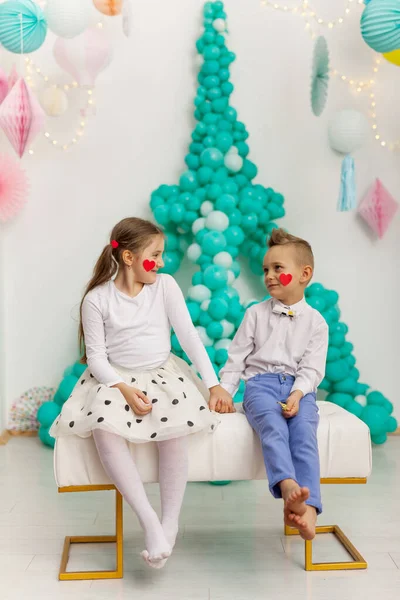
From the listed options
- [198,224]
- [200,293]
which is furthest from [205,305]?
[198,224]

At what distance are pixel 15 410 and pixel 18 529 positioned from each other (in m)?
1.27

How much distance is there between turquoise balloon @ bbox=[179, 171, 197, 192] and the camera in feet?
10.9

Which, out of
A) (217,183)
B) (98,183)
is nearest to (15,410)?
(98,183)

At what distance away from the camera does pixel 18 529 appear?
240 cm

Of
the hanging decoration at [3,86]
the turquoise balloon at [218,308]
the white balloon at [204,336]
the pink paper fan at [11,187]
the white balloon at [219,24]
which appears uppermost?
the white balloon at [219,24]

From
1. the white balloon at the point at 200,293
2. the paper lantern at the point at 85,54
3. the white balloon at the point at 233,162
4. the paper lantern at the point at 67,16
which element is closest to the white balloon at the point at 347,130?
the white balloon at the point at 233,162

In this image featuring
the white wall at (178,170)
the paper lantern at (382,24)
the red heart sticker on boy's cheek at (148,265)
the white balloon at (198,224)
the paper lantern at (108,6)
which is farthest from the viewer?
the white wall at (178,170)

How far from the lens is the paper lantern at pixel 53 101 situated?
3330mm

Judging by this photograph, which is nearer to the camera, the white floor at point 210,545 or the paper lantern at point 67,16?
the white floor at point 210,545

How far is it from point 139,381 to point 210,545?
56cm

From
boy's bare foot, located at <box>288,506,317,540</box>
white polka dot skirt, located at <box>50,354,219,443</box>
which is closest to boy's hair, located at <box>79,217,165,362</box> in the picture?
white polka dot skirt, located at <box>50,354,219,443</box>

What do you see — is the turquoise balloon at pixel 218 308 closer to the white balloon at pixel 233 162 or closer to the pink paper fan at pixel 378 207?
the white balloon at pixel 233 162

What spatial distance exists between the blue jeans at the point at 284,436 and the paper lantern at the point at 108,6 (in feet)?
5.49

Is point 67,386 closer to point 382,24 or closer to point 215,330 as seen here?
point 215,330
